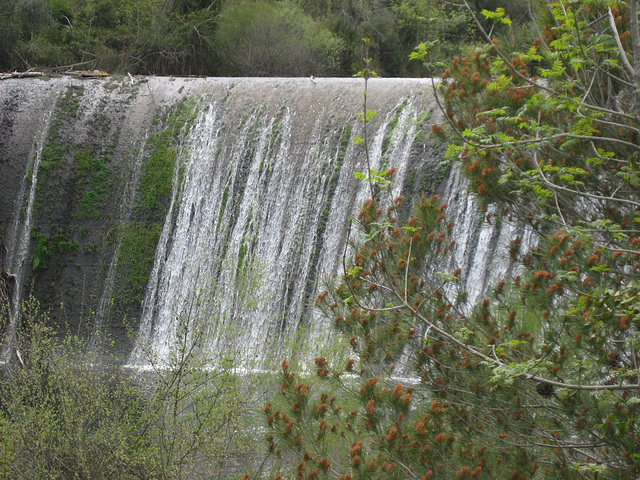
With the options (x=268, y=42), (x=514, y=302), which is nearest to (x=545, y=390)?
(x=514, y=302)

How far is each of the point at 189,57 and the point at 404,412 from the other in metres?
14.9

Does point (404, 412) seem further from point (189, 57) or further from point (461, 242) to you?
point (189, 57)

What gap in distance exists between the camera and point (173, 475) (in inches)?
197

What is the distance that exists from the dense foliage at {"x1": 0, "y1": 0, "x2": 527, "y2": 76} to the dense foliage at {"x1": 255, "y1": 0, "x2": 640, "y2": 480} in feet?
41.4

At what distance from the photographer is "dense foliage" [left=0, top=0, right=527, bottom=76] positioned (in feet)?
49.5

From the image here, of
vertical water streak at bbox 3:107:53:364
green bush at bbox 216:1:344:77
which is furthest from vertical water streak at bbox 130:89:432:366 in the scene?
green bush at bbox 216:1:344:77

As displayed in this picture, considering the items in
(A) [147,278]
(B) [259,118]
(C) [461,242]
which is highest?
(B) [259,118]

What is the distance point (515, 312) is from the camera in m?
3.30

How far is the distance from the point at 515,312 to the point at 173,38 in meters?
14.4

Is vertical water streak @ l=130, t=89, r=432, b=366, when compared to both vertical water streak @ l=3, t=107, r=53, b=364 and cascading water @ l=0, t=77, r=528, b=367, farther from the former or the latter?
vertical water streak @ l=3, t=107, r=53, b=364

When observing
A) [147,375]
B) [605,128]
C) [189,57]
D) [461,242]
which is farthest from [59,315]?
[605,128]

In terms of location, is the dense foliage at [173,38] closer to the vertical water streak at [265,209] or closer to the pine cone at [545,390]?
the vertical water streak at [265,209]

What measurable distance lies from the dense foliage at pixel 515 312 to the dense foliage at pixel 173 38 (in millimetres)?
12608

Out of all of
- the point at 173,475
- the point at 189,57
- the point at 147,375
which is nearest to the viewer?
the point at 173,475
